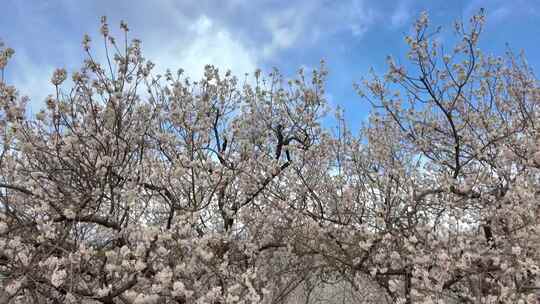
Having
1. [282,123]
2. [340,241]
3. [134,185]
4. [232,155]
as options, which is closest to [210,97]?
[232,155]

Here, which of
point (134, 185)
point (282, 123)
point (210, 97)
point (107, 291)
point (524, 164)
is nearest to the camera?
point (107, 291)

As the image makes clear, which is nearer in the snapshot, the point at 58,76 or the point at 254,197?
the point at 58,76

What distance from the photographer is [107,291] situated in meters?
4.21

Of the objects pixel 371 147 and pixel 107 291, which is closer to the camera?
pixel 107 291

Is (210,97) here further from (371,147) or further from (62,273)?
(62,273)

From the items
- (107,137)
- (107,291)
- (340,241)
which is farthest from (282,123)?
(107,291)

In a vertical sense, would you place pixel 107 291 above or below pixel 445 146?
below

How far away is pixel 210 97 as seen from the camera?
747 cm

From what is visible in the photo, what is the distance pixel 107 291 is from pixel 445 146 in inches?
264

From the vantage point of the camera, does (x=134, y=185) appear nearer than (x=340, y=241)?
Yes

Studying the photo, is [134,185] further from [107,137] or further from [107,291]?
[107,291]

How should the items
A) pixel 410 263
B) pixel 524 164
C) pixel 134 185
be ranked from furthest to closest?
pixel 524 164 < pixel 410 263 < pixel 134 185

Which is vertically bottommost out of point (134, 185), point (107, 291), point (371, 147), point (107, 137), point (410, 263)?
point (107, 291)

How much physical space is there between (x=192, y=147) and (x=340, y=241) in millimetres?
2616
